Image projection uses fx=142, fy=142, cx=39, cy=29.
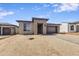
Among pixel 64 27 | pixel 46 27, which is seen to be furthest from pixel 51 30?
pixel 64 27

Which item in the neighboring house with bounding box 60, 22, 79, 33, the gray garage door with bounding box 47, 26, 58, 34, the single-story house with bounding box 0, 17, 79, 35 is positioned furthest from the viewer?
the gray garage door with bounding box 47, 26, 58, 34

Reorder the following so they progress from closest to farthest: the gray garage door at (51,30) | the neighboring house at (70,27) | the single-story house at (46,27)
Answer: the neighboring house at (70,27)
the single-story house at (46,27)
the gray garage door at (51,30)

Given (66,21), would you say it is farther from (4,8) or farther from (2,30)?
(2,30)

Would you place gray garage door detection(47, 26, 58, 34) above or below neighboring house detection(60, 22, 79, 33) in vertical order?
below

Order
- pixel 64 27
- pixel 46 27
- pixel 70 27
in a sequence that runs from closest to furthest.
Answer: pixel 70 27 < pixel 64 27 < pixel 46 27

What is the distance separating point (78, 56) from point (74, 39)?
5.71 ft

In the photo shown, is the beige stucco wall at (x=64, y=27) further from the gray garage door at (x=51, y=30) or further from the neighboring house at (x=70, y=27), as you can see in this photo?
the gray garage door at (x=51, y=30)

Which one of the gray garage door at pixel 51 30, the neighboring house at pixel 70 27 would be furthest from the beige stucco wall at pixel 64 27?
the gray garage door at pixel 51 30

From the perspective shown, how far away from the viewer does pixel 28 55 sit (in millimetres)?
3928

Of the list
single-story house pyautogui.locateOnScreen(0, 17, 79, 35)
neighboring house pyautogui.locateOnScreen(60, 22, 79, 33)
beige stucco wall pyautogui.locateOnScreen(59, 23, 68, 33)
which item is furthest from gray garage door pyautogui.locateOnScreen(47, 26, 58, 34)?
neighboring house pyautogui.locateOnScreen(60, 22, 79, 33)

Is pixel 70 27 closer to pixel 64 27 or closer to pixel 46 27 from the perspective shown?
pixel 64 27

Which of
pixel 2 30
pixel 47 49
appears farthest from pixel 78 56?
pixel 2 30

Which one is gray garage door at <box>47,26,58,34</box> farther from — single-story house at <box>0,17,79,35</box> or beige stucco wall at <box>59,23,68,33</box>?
beige stucco wall at <box>59,23,68,33</box>

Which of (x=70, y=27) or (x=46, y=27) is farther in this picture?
(x=46, y=27)
